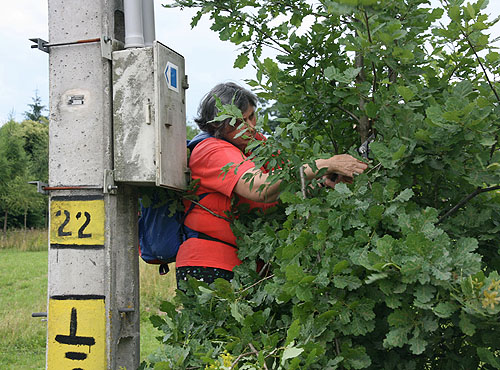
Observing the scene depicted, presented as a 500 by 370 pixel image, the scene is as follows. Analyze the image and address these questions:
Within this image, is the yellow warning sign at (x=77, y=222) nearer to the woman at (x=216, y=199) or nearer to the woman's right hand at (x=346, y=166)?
the woman at (x=216, y=199)

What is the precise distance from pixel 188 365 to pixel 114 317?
771mm

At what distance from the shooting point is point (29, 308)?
9398mm

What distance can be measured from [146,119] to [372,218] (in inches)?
53.1

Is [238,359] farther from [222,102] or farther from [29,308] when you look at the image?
[29,308]

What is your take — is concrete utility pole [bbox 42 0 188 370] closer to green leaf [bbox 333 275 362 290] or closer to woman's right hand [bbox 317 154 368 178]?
woman's right hand [bbox 317 154 368 178]

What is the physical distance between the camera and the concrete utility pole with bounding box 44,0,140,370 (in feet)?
9.33

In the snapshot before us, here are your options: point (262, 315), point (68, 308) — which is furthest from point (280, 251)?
point (68, 308)

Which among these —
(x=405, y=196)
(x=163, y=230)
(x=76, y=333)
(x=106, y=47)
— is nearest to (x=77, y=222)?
(x=163, y=230)

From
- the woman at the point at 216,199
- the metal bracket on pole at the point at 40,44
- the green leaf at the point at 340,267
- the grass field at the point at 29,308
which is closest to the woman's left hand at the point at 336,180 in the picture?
the woman at the point at 216,199

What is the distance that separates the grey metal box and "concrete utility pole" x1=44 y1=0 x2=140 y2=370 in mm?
70

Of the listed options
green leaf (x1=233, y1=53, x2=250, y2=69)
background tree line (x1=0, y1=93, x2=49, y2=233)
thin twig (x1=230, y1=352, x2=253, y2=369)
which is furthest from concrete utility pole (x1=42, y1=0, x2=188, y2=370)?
background tree line (x1=0, y1=93, x2=49, y2=233)

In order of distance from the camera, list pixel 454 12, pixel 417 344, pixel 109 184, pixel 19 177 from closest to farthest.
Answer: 1. pixel 417 344
2. pixel 454 12
3. pixel 109 184
4. pixel 19 177

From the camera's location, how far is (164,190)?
303 centimetres

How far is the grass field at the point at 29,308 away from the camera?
6.83 meters
